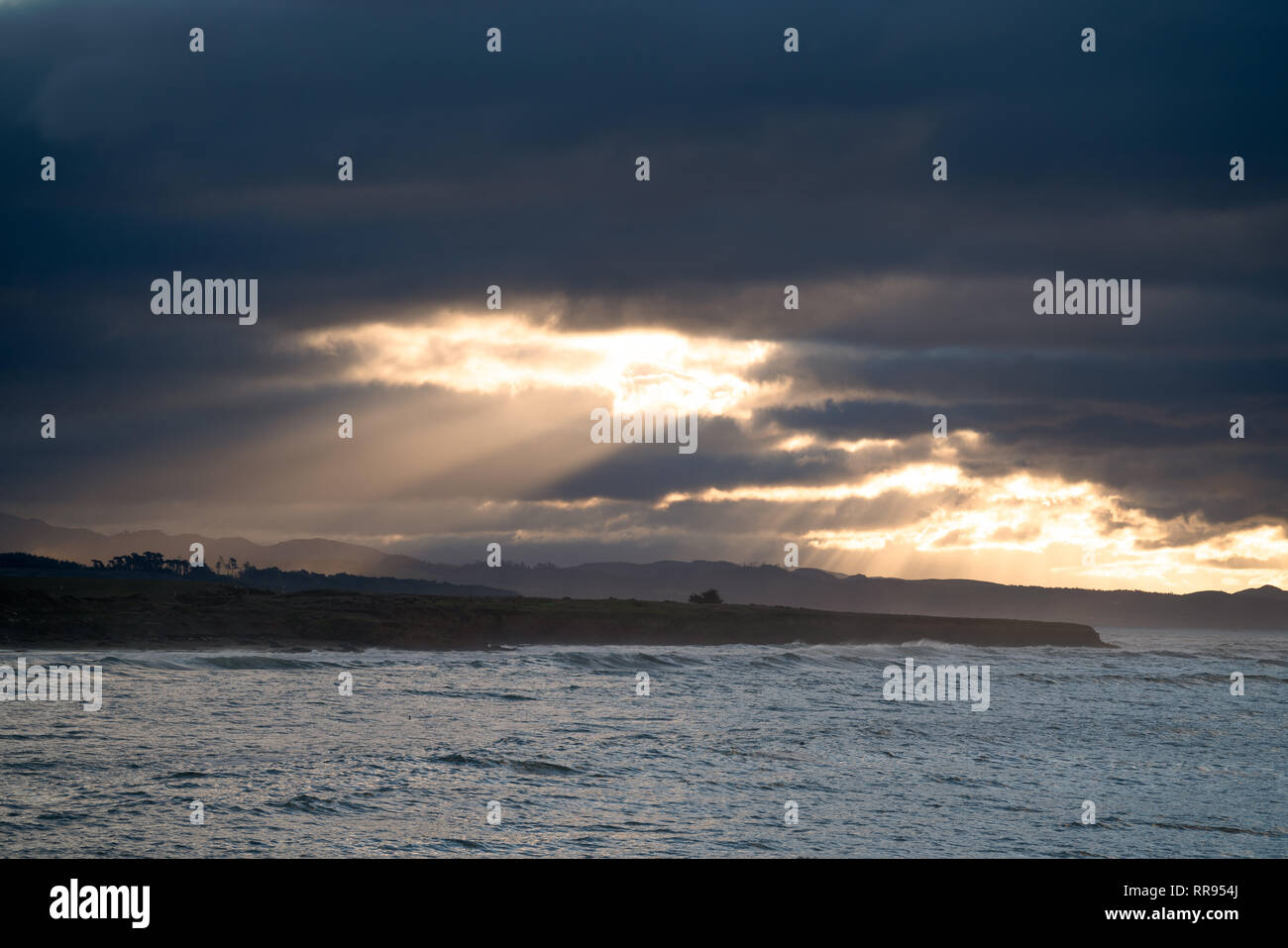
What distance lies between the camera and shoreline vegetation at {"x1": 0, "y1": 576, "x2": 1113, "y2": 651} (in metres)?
62.3

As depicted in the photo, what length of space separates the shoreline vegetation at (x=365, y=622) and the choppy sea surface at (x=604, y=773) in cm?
1999

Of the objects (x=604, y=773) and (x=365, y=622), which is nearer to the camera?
(x=604, y=773)

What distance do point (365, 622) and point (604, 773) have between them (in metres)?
57.1

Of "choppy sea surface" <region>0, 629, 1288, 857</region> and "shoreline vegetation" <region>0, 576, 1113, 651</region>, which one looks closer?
"choppy sea surface" <region>0, 629, 1288, 857</region>

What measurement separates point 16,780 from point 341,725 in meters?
10.3

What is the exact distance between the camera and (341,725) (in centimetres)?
2920

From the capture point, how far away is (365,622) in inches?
3034

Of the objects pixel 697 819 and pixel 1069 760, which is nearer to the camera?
pixel 697 819

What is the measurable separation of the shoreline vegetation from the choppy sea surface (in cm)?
1999

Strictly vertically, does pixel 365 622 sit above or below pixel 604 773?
above
